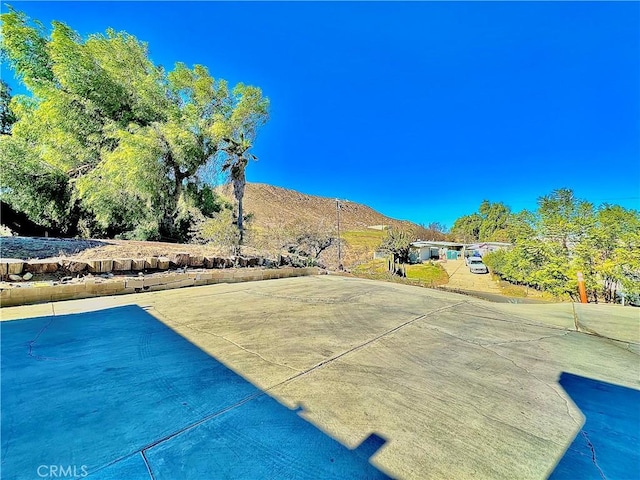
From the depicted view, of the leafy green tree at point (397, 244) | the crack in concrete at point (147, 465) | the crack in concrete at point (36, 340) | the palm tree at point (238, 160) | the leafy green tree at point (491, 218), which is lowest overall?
the crack in concrete at point (36, 340)

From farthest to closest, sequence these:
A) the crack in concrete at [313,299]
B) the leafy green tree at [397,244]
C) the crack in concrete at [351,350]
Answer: the leafy green tree at [397,244], the crack in concrete at [313,299], the crack in concrete at [351,350]

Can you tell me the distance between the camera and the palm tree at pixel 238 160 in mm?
9078

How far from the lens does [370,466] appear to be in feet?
3.84

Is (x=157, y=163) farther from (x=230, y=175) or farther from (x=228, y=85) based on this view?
(x=228, y=85)

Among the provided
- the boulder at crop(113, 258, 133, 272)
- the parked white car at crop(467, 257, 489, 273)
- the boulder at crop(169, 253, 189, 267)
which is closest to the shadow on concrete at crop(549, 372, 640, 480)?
the boulder at crop(113, 258, 133, 272)

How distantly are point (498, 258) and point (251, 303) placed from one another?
71.5ft

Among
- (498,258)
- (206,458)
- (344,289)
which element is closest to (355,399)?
(206,458)

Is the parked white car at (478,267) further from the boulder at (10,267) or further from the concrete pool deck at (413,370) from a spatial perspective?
the boulder at (10,267)

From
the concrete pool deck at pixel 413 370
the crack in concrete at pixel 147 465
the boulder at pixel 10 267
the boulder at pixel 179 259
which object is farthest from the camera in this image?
the boulder at pixel 179 259

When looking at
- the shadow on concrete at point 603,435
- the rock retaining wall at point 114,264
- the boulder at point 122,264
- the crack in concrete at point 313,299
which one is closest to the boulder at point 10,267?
the rock retaining wall at point 114,264
